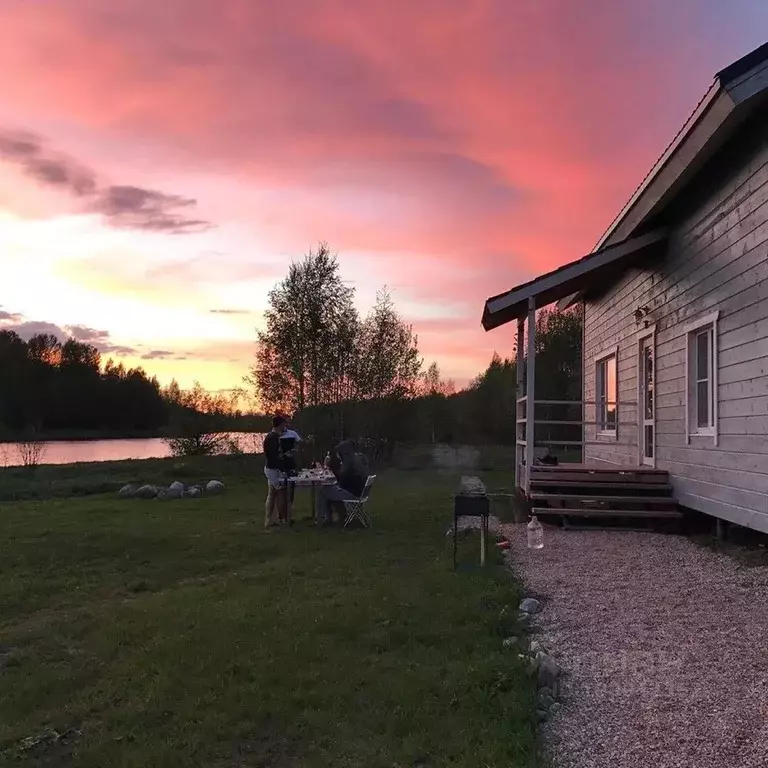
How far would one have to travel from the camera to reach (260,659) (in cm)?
413

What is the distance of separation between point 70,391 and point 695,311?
42450 mm

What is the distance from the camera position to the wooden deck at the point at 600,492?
8898 millimetres

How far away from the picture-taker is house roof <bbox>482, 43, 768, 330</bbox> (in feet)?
19.3

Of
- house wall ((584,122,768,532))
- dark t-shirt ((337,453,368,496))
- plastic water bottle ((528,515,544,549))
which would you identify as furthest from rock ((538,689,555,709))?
dark t-shirt ((337,453,368,496))

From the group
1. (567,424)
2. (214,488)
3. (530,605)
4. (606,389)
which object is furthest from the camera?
(214,488)

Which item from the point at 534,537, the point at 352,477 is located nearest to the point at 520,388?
the point at 352,477

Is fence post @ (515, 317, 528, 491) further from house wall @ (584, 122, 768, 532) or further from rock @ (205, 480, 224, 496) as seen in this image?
rock @ (205, 480, 224, 496)

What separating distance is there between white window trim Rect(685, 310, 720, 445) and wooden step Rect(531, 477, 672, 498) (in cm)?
82

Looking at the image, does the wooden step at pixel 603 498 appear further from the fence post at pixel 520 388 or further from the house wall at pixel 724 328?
the fence post at pixel 520 388

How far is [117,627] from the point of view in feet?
16.1

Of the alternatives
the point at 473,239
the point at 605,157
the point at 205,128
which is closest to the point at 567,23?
the point at 605,157

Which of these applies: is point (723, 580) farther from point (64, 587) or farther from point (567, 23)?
point (567, 23)

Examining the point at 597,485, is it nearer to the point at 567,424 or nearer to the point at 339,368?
the point at 567,424

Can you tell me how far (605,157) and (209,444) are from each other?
1407 cm
